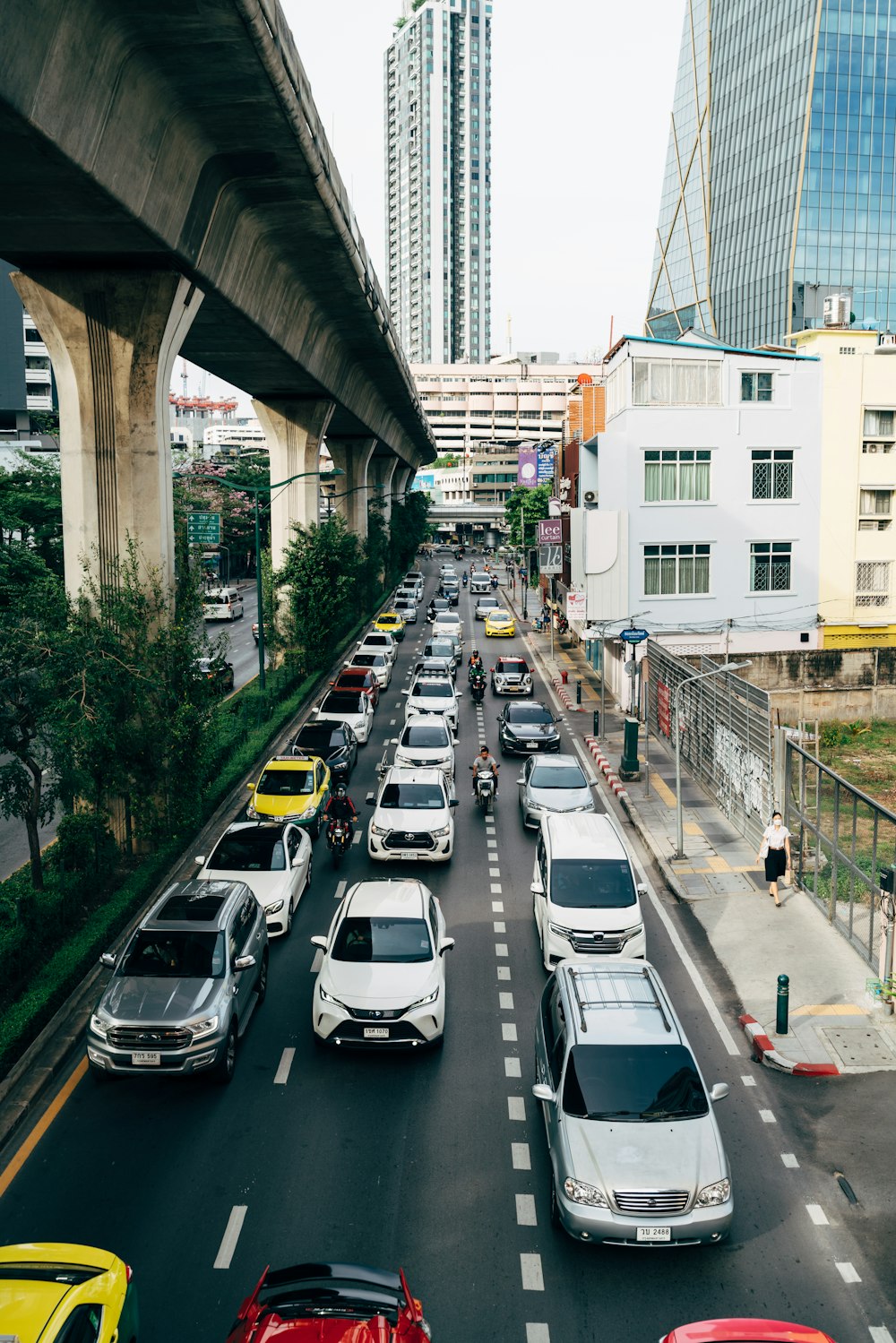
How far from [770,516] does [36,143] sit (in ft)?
104

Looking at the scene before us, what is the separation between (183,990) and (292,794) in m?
10.5

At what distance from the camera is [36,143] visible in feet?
44.7

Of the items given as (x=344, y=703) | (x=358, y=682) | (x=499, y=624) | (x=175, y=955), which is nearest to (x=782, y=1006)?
(x=175, y=955)

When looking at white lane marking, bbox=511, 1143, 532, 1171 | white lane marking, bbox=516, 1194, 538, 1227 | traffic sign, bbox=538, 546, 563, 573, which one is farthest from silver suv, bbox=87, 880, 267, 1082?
traffic sign, bbox=538, 546, 563, 573

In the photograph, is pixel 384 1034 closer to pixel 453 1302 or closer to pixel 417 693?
pixel 453 1302

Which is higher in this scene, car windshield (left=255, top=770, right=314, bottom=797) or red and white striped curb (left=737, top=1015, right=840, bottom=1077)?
car windshield (left=255, top=770, right=314, bottom=797)

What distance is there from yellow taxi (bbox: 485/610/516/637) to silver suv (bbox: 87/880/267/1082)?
44769mm

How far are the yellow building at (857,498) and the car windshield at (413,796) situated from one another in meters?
25.3

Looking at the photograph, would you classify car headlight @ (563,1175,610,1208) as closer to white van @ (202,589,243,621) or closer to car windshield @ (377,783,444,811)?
car windshield @ (377,783,444,811)

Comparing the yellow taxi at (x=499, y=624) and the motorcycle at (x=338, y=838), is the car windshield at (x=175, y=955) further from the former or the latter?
the yellow taxi at (x=499, y=624)

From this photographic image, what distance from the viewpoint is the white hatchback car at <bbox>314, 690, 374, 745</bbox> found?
32.2 metres

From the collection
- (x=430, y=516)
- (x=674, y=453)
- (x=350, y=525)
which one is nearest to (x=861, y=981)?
(x=674, y=453)

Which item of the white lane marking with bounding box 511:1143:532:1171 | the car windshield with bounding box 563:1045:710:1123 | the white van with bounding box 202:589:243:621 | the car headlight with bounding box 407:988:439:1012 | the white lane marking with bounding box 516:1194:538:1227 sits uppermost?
the white van with bounding box 202:589:243:621

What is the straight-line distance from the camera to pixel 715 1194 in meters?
9.62
